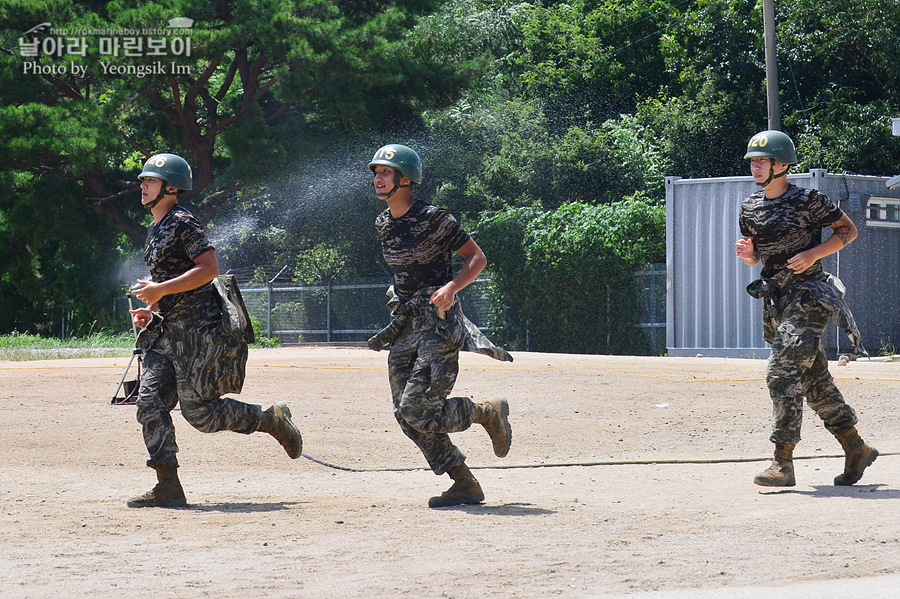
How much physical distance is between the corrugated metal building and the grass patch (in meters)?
8.93

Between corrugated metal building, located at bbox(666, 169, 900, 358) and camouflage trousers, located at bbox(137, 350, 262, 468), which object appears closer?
camouflage trousers, located at bbox(137, 350, 262, 468)

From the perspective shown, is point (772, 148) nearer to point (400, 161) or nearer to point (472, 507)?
point (400, 161)

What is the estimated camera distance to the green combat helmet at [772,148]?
21.4 ft

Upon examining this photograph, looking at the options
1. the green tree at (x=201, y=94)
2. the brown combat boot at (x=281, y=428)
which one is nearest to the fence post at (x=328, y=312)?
the green tree at (x=201, y=94)

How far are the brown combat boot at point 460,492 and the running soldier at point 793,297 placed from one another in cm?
160

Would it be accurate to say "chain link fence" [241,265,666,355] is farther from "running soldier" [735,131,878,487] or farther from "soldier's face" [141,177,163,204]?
"soldier's face" [141,177,163,204]

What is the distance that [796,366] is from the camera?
6348 millimetres

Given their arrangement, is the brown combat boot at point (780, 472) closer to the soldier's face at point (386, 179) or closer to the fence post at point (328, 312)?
the soldier's face at point (386, 179)

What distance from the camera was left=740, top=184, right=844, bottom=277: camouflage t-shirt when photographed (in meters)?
6.41

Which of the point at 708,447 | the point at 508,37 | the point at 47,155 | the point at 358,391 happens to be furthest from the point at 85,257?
the point at 708,447

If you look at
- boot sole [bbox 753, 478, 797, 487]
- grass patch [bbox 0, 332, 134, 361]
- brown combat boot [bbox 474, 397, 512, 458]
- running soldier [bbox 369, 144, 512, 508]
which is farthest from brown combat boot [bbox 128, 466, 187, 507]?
grass patch [bbox 0, 332, 134, 361]

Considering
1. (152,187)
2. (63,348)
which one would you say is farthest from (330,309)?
(152,187)

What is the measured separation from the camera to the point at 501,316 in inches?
967

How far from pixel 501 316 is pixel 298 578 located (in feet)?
66.8
